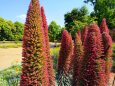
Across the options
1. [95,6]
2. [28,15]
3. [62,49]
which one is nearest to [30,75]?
[28,15]

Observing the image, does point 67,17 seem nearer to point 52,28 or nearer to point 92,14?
point 92,14

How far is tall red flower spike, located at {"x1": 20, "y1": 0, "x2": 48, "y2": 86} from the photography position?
7.88 feet

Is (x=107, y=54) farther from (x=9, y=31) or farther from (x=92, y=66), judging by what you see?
(x=9, y=31)

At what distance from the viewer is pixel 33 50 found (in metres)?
2.42

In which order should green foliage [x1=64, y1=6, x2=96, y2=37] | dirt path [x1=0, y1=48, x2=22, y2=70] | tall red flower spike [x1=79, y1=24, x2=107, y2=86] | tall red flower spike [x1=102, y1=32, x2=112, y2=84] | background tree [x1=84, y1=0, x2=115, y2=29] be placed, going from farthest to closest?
1. background tree [x1=84, y1=0, x2=115, y2=29]
2. green foliage [x1=64, y1=6, x2=96, y2=37]
3. dirt path [x1=0, y1=48, x2=22, y2=70]
4. tall red flower spike [x1=102, y1=32, x2=112, y2=84]
5. tall red flower spike [x1=79, y1=24, x2=107, y2=86]

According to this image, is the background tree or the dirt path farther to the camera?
the background tree

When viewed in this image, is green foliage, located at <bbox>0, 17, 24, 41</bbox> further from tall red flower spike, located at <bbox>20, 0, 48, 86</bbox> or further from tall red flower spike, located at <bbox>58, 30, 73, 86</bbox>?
tall red flower spike, located at <bbox>20, 0, 48, 86</bbox>

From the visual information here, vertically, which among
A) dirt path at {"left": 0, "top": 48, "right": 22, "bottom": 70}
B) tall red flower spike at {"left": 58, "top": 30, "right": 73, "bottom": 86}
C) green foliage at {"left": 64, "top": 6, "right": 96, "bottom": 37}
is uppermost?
green foliage at {"left": 64, "top": 6, "right": 96, "bottom": 37}

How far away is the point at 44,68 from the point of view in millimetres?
2562

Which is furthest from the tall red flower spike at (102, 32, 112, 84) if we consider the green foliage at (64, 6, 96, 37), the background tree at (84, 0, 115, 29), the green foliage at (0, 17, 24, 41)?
the green foliage at (0, 17, 24, 41)

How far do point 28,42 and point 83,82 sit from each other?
90 cm

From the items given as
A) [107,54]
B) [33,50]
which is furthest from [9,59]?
[33,50]

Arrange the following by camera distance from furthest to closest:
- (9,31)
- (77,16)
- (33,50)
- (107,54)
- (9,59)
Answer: (9,31), (77,16), (9,59), (107,54), (33,50)

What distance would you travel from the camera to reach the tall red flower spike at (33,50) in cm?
240
